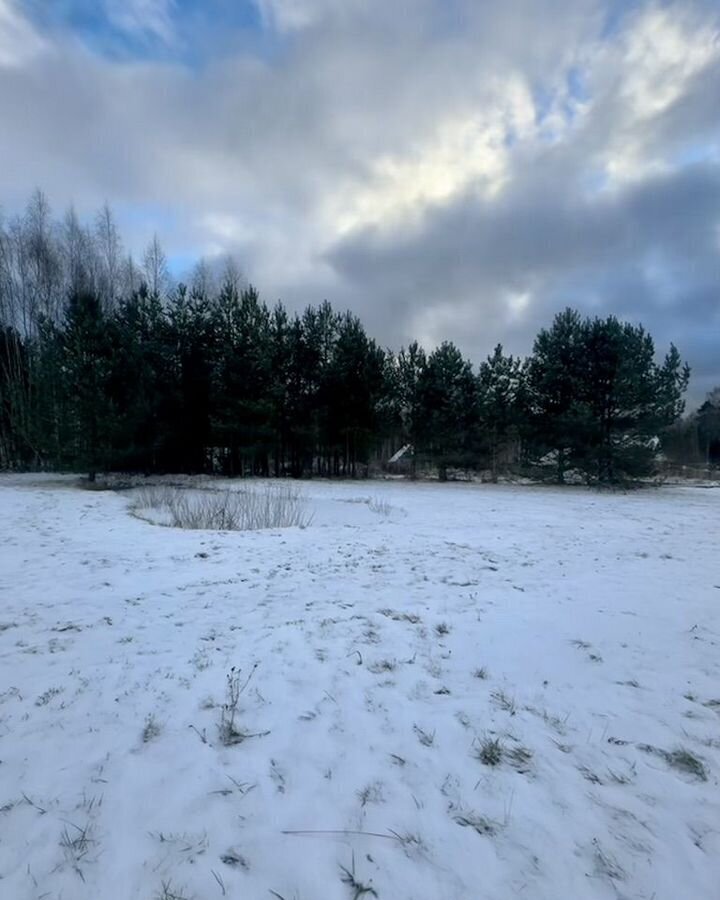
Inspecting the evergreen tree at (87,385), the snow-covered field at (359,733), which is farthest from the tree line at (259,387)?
the snow-covered field at (359,733)

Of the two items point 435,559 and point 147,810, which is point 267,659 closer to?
point 147,810

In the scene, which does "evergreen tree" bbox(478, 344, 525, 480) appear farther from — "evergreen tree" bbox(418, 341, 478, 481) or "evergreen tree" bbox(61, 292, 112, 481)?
"evergreen tree" bbox(61, 292, 112, 481)

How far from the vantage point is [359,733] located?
104 inches

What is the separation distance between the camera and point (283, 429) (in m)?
24.4

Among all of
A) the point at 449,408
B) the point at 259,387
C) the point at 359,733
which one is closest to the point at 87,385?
the point at 259,387

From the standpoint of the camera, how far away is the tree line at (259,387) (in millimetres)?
18281

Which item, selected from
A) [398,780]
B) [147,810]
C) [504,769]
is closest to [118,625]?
[147,810]

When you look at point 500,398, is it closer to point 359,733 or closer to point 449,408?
point 449,408

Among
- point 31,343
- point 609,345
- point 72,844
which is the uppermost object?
point 31,343

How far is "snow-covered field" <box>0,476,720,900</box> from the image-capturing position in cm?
177

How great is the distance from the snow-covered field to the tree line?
14358 millimetres

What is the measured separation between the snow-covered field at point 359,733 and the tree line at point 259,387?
47.1ft

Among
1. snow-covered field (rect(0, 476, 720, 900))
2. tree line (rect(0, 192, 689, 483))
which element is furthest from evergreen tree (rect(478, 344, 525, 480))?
snow-covered field (rect(0, 476, 720, 900))

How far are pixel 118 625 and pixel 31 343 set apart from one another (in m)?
28.7
